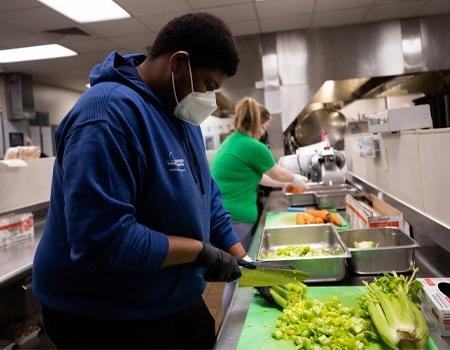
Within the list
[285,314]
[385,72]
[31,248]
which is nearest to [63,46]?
[31,248]

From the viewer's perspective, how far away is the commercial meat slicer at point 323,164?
2941mm

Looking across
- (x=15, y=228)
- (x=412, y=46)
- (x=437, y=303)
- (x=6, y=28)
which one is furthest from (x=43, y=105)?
(x=437, y=303)

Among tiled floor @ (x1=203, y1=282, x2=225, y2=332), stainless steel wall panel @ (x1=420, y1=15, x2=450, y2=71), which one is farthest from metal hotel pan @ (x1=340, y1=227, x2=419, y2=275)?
stainless steel wall panel @ (x1=420, y1=15, x2=450, y2=71)

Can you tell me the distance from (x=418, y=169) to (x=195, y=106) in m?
1.18

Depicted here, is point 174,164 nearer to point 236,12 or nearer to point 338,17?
point 236,12

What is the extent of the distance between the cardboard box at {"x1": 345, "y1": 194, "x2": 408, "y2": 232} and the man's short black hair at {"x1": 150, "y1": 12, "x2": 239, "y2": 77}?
3.57ft

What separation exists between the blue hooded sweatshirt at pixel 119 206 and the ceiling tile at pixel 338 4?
317 centimetres

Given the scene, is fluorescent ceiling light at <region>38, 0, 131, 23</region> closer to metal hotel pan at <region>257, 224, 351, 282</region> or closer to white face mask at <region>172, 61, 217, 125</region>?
metal hotel pan at <region>257, 224, 351, 282</region>

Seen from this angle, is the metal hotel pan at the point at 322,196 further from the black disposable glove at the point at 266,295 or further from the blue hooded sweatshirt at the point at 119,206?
the blue hooded sweatshirt at the point at 119,206

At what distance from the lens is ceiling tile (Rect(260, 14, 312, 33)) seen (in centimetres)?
405

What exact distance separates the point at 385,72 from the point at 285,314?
13.2ft

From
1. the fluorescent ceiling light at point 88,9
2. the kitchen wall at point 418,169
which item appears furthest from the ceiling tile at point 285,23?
the kitchen wall at point 418,169

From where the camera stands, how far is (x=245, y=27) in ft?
13.9

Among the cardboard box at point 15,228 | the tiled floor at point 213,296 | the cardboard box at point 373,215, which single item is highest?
the cardboard box at point 15,228
